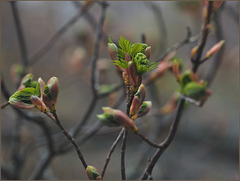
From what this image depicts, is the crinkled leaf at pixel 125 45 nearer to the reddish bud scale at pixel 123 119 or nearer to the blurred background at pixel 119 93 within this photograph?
the reddish bud scale at pixel 123 119

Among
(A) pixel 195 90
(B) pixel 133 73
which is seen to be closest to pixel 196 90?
(A) pixel 195 90

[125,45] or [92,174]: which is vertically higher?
[125,45]

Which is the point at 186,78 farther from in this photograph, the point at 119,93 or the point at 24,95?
the point at 119,93

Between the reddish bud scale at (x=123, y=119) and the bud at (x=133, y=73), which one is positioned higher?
the bud at (x=133, y=73)

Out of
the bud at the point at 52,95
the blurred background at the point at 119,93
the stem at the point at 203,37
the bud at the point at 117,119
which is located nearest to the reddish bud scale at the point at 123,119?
the bud at the point at 117,119

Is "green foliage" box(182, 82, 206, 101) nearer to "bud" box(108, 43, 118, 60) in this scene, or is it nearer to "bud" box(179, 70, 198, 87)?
"bud" box(179, 70, 198, 87)
